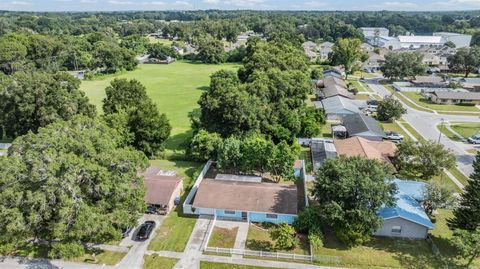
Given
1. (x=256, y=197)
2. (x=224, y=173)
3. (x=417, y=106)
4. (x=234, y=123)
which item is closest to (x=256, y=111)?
(x=234, y=123)

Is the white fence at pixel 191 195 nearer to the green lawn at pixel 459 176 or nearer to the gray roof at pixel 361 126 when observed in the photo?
the gray roof at pixel 361 126

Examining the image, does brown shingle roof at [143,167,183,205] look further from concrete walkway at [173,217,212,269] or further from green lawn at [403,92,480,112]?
green lawn at [403,92,480,112]

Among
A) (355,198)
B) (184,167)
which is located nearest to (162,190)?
(184,167)

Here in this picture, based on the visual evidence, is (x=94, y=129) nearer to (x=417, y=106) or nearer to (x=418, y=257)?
(x=418, y=257)

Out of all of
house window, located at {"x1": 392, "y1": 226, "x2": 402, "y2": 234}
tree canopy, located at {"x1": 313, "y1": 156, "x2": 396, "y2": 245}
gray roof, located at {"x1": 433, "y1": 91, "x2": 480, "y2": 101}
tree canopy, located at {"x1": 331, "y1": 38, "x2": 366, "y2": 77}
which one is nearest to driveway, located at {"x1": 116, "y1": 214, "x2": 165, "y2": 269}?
tree canopy, located at {"x1": 313, "y1": 156, "x2": 396, "y2": 245}

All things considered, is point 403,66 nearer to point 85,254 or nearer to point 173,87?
point 173,87

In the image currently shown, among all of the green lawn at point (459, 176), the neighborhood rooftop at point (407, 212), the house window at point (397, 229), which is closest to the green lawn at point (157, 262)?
the neighborhood rooftop at point (407, 212)

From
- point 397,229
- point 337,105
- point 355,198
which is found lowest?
point 397,229
